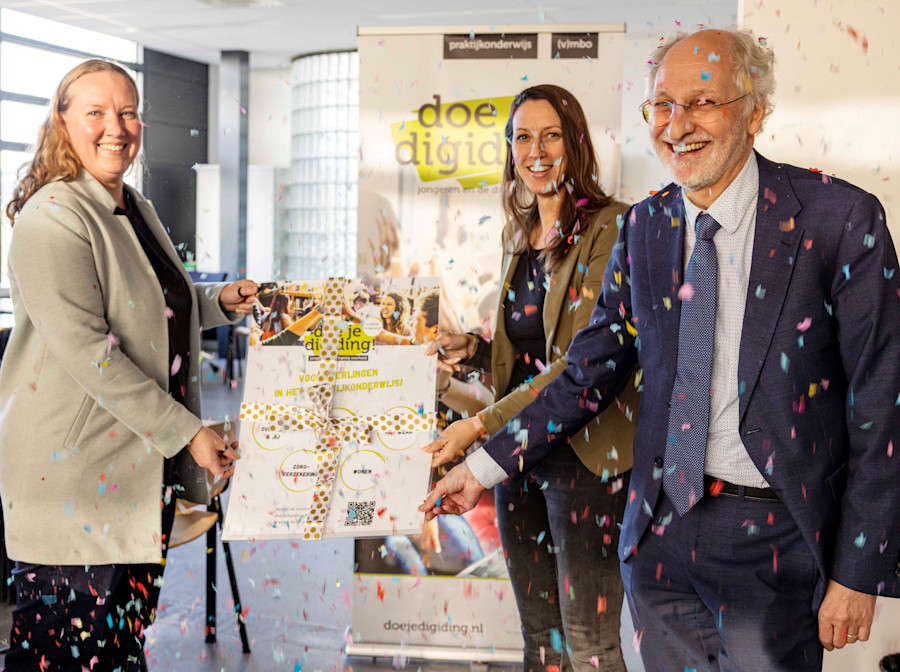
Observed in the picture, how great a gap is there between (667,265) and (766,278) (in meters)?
0.19

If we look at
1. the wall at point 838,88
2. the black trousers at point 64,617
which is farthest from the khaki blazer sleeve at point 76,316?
the wall at point 838,88

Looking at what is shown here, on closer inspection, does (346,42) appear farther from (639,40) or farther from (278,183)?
(639,40)

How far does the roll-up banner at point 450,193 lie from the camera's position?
2812 millimetres

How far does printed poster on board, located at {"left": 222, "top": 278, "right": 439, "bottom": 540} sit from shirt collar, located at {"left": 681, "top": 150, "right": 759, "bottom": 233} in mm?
706

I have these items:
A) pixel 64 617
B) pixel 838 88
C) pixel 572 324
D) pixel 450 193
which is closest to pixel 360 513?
pixel 572 324

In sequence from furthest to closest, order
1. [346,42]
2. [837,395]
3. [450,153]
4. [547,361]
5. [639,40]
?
[346,42]
[639,40]
[450,153]
[547,361]
[837,395]

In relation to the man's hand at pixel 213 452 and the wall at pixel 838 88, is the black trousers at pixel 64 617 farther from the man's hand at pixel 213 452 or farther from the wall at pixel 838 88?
the wall at pixel 838 88

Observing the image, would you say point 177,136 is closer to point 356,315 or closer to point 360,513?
point 356,315

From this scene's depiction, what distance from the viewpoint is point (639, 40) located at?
8.93 m

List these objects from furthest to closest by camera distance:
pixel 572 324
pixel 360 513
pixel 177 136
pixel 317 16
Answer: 1. pixel 177 136
2. pixel 317 16
3. pixel 572 324
4. pixel 360 513

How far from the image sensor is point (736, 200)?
4.80 ft

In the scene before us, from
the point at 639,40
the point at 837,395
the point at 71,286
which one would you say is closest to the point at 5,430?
the point at 71,286

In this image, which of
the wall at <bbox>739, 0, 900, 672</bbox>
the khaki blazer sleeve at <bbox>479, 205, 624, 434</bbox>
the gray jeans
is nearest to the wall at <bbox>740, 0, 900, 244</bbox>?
the wall at <bbox>739, 0, 900, 672</bbox>

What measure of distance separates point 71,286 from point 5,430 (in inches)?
15.2
